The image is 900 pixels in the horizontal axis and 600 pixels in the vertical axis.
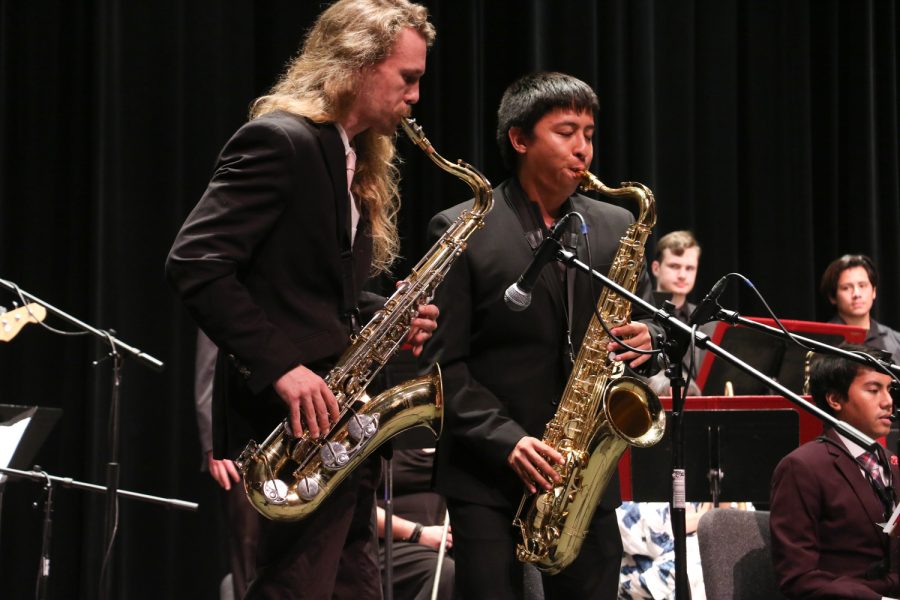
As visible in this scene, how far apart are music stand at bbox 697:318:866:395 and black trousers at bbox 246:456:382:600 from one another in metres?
2.70

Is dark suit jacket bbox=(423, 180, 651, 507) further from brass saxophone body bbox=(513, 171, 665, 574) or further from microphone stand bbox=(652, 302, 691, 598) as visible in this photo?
microphone stand bbox=(652, 302, 691, 598)

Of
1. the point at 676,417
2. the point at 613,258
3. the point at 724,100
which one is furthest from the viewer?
the point at 724,100

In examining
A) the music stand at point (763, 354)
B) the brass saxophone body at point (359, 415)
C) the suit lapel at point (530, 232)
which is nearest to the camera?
the brass saxophone body at point (359, 415)

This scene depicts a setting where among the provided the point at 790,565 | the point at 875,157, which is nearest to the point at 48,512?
the point at 790,565

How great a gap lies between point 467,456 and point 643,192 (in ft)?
3.23

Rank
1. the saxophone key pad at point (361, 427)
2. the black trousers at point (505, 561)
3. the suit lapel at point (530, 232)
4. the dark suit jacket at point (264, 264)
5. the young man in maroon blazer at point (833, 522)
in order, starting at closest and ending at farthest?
the dark suit jacket at point (264, 264) → the saxophone key pad at point (361, 427) → the black trousers at point (505, 561) → the suit lapel at point (530, 232) → the young man in maroon blazer at point (833, 522)

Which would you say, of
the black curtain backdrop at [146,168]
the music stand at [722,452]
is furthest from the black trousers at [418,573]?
the black curtain backdrop at [146,168]

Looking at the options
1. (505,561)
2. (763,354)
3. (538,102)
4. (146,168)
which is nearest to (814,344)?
(505,561)

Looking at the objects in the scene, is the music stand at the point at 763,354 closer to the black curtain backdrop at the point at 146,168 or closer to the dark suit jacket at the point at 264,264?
the black curtain backdrop at the point at 146,168

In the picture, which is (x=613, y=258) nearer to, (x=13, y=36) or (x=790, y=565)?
(x=790, y=565)

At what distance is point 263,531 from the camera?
230 cm

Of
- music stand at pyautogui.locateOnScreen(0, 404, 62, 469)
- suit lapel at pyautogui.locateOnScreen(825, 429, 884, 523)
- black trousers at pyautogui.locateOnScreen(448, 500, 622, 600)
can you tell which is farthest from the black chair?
music stand at pyautogui.locateOnScreen(0, 404, 62, 469)

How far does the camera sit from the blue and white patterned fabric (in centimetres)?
422

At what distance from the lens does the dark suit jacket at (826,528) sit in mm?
3434
